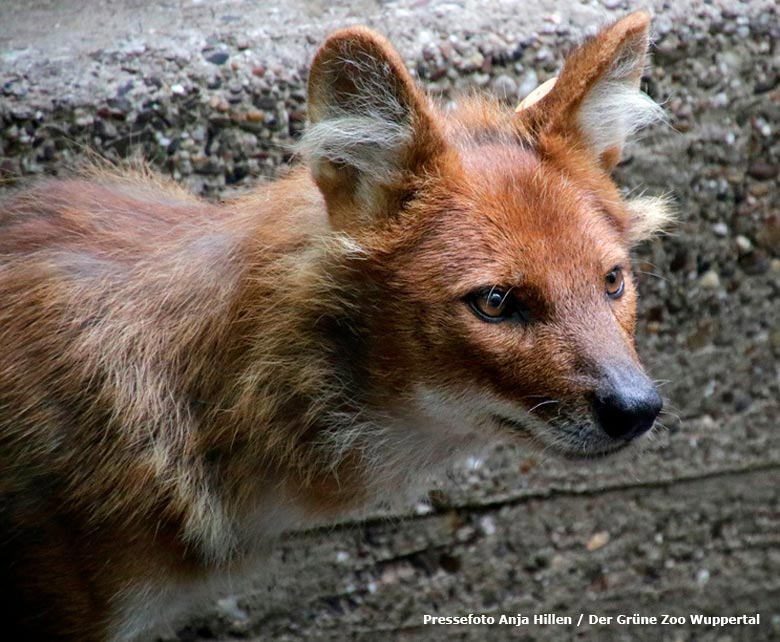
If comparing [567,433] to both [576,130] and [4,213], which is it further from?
[4,213]

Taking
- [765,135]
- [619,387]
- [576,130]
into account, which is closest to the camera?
[619,387]

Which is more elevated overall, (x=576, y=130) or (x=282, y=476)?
(x=576, y=130)

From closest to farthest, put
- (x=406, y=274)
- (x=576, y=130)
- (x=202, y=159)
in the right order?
(x=406, y=274) < (x=576, y=130) < (x=202, y=159)

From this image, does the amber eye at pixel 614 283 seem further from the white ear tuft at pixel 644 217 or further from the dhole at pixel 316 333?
the white ear tuft at pixel 644 217

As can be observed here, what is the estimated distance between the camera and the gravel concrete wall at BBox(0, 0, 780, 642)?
4.17 metres

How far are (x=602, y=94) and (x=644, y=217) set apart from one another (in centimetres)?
57

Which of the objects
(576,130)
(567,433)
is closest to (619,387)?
(567,433)

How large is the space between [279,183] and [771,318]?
2.37 meters

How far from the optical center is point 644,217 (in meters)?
3.94

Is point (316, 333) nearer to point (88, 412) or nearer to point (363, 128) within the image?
point (363, 128)

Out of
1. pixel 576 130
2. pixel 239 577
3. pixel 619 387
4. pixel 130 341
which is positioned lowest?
pixel 239 577

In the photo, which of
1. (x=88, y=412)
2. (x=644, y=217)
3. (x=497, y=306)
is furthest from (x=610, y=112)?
(x=88, y=412)

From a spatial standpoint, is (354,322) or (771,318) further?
(771,318)

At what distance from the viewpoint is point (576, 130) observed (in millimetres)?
3561
